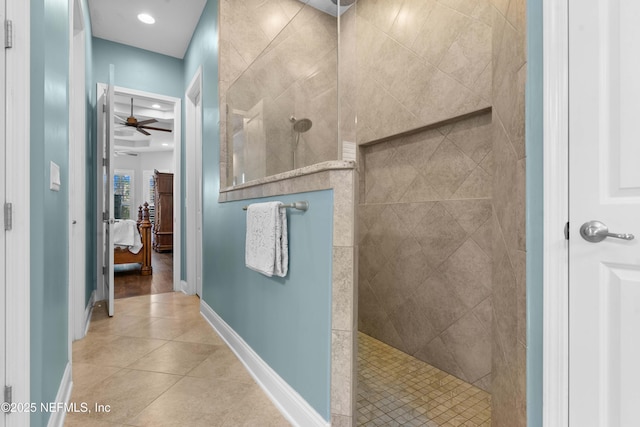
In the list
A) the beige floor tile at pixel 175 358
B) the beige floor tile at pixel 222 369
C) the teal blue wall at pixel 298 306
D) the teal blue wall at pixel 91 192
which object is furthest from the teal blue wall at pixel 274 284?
the teal blue wall at pixel 91 192

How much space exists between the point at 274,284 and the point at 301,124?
84 cm

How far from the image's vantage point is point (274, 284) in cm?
171

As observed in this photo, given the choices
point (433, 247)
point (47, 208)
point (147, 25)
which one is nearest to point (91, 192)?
point (147, 25)

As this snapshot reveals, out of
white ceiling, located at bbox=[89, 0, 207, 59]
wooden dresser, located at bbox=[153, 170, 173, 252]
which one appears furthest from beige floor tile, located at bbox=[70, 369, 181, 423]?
wooden dresser, located at bbox=[153, 170, 173, 252]

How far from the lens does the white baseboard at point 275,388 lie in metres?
1.38

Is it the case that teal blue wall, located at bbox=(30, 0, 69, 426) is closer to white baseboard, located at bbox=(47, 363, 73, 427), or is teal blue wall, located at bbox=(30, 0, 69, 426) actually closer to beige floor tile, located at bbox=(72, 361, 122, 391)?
white baseboard, located at bbox=(47, 363, 73, 427)

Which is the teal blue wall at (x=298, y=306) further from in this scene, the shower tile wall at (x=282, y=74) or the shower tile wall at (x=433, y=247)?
the shower tile wall at (x=433, y=247)

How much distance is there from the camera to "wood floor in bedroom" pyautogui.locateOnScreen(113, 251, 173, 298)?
396cm
